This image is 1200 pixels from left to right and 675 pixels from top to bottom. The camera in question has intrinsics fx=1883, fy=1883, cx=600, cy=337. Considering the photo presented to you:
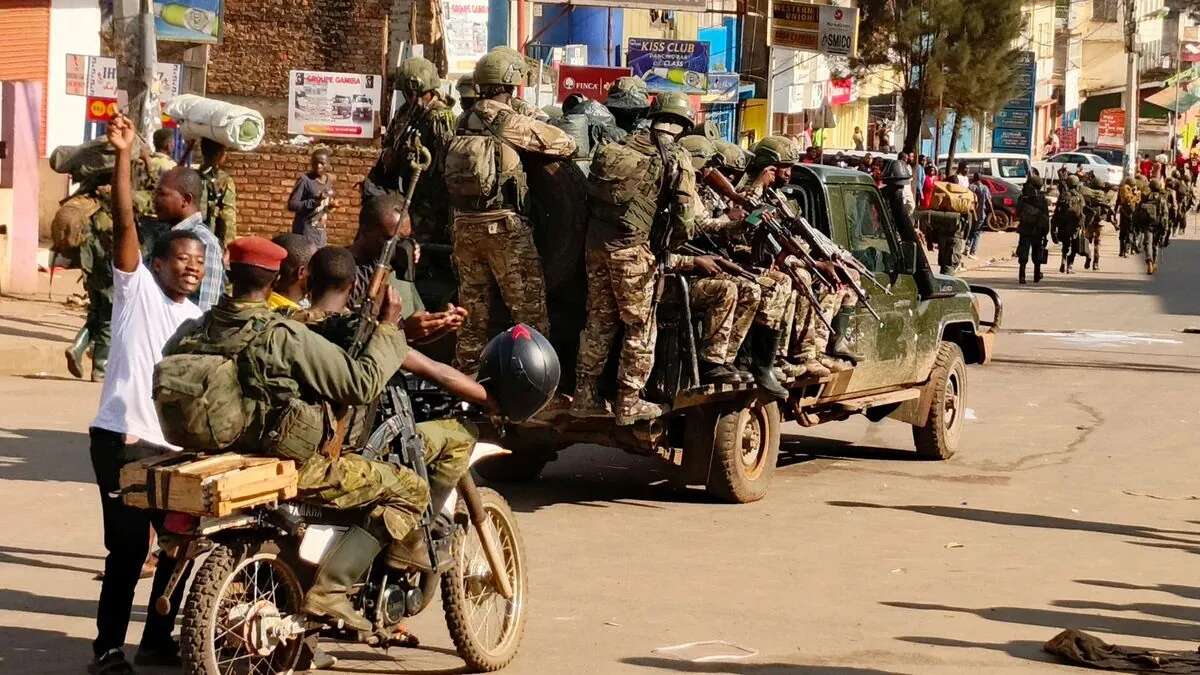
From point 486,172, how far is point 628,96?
1.42 meters

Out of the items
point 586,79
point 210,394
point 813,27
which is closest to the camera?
point 210,394

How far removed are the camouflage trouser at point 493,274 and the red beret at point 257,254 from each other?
3.74 metres

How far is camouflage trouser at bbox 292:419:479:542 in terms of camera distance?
19.2 feet

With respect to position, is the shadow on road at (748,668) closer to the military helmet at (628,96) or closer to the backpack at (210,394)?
the backpack at (210,394)

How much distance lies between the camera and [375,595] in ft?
20.3

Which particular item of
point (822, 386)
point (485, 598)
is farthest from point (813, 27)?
point (485, 598)

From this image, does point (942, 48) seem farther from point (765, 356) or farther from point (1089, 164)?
point (765, 356)

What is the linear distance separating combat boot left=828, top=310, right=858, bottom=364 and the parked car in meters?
36.7

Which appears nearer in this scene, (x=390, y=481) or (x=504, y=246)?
(x=390, y=481)

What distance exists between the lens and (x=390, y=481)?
19.9 ft

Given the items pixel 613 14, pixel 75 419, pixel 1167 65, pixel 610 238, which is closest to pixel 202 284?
pixel 610 238

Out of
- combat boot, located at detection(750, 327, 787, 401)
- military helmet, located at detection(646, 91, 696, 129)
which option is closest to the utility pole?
combat boot, located at detection(750, 327, 787, 401)

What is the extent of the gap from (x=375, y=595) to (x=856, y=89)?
182 ft

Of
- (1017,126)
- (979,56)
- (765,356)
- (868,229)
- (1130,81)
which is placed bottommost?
(765,356)
